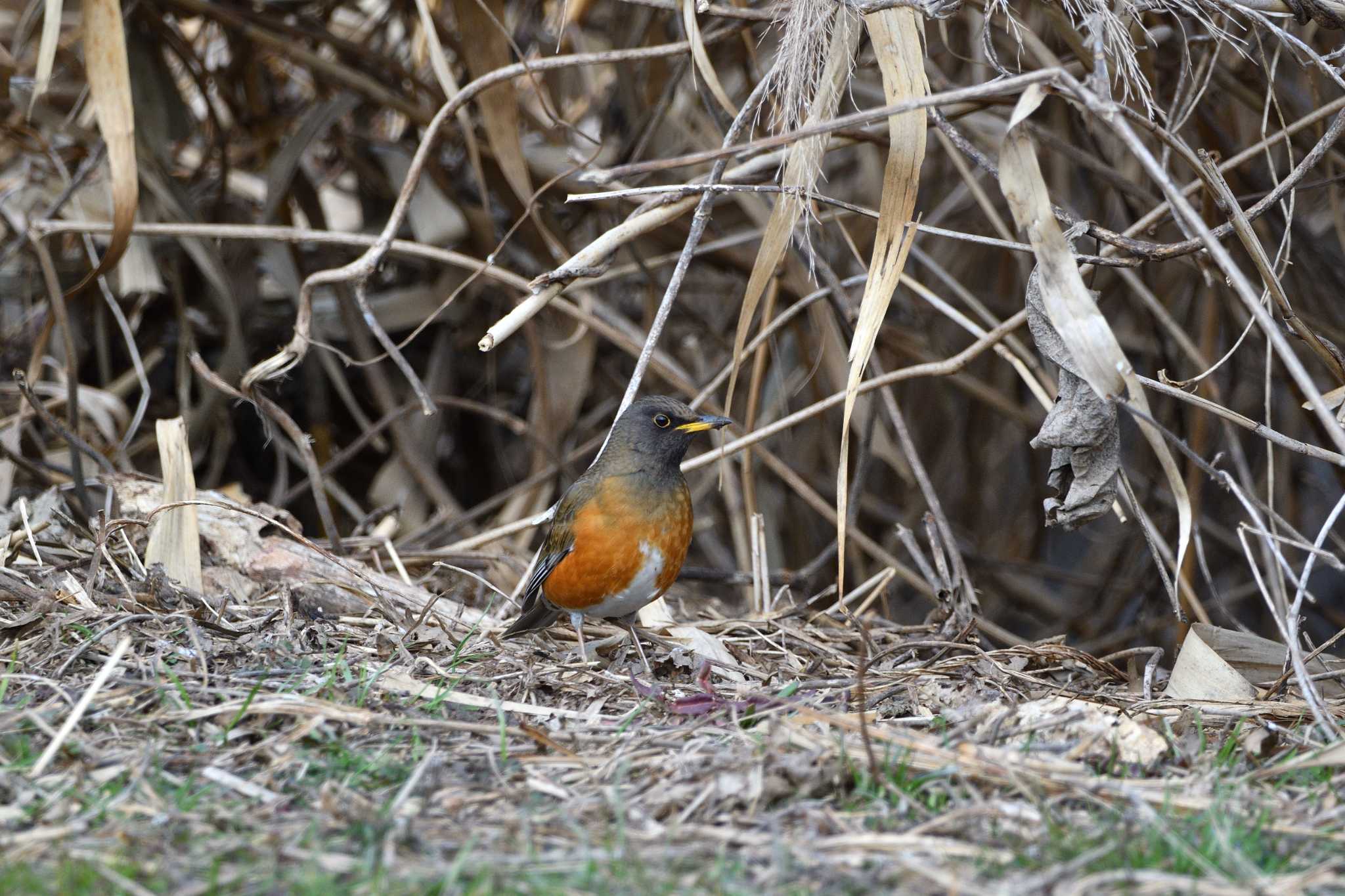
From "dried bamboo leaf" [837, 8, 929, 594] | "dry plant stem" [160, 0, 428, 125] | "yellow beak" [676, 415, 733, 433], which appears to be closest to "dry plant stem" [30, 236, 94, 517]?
"dry plant stem" [160, 0, 428, 125]

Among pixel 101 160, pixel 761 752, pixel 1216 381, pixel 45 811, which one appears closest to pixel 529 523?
pixel 761 752

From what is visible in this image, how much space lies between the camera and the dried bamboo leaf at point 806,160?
334cm

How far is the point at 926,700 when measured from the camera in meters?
3.41

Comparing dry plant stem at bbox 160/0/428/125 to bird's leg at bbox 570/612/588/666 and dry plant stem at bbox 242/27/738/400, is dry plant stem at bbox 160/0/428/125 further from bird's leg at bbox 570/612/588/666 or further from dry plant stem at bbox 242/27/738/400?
bird's leg at bbox 570/612/588/666

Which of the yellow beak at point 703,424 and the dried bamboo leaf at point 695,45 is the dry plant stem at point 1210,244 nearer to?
the dried bamboo leaf at point 695,45

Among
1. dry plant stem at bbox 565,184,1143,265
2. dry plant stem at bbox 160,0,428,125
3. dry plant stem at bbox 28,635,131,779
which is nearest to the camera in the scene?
dry plant stem at bbox 28,635,131,779

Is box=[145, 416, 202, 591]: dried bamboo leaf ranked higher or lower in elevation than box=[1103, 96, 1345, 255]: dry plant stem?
lower

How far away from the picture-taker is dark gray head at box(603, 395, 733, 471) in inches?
176

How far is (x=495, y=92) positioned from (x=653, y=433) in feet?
4.63

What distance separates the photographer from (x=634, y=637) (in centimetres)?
427

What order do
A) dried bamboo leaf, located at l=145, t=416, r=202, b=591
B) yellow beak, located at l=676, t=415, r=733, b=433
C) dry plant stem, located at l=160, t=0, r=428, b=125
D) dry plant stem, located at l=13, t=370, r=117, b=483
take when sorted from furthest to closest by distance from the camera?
dry plant stem, located at l=160, t=0, r=428, b=125
yellow beak, located at l=676, t=415, r=733, b=433
dry plant stem, located at l=13, t=370, r=117, b=483
dried bamboo leaf, located at l=145, t=416, r=202, b=591

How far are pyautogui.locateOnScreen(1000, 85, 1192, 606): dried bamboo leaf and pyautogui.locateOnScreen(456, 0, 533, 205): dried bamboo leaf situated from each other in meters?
1.98

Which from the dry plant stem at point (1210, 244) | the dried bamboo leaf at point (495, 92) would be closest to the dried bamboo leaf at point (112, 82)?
the dried bamboo leaf at point (495, 92)

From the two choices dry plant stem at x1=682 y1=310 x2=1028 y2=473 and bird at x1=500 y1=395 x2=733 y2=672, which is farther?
bird at x1=500 y1=395 x2=733 y2=672
